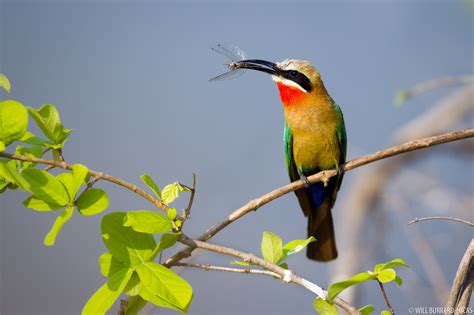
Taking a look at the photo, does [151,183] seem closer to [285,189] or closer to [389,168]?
[285,189]

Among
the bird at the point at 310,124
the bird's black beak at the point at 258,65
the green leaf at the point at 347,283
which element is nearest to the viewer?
the green leaf at the point at 347,283

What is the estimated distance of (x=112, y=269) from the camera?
36.8 inches

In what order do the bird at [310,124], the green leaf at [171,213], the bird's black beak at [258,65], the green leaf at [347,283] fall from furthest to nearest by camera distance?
the bird at [310,124]
the bird's black beak at [258,65]
the green leaf at [171,213]
the green leaf at [347,283]

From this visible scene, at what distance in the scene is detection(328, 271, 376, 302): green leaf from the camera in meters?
0.84

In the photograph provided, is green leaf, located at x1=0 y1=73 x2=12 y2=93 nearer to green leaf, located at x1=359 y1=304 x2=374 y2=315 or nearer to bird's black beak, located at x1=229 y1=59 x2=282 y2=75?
green leaf, located at x1=359 y1=304 x2=374 y2=315

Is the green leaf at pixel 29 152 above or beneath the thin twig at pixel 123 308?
above

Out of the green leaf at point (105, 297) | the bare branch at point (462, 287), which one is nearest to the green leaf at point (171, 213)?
the green leaf at point (105, 297)

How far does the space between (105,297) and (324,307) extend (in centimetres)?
33

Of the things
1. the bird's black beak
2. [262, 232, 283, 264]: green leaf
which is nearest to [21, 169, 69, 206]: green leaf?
[262, 232, 283, 264]: green leaf

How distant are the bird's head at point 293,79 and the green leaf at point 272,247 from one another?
138 centimetres

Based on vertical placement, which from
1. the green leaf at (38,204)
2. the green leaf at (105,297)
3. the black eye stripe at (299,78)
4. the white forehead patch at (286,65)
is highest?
the white forehead patch at (286,65)

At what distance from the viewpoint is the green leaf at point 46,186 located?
909mm

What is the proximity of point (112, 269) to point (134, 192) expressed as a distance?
0.13 meters

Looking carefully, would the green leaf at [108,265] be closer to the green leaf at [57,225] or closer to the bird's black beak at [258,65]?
the green leaf at [57,225]
